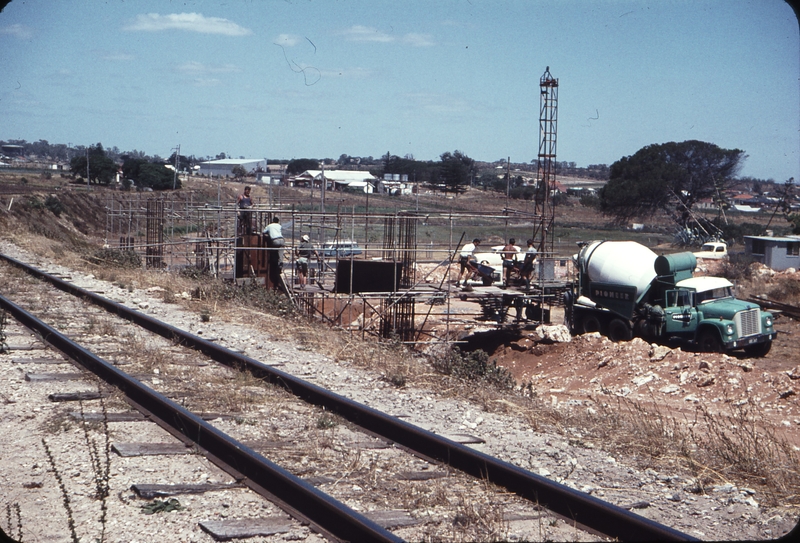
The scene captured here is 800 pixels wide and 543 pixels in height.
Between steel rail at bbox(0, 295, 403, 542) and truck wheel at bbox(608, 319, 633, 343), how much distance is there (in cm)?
1892

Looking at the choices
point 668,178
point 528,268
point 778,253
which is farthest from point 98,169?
point 528,268

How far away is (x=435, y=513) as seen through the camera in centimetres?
573

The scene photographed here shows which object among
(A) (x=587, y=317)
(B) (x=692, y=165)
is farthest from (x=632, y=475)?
(B) (x=692, y=165)

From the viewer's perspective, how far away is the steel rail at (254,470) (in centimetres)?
513

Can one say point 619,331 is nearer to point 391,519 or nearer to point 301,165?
point 391,519

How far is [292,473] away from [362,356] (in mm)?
5756

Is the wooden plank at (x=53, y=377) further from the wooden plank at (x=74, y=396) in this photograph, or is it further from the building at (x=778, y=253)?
the building at (x=778, y=253)

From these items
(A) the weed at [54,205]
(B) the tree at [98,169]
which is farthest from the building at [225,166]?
(A) the weed at [54,205]

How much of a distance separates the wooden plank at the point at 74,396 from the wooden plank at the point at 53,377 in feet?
2.69

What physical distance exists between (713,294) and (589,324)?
426 cm

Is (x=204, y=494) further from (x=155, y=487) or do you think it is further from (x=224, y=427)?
(x=224, y=427)

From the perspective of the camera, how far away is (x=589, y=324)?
88.8ft

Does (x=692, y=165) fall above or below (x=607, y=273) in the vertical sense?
above

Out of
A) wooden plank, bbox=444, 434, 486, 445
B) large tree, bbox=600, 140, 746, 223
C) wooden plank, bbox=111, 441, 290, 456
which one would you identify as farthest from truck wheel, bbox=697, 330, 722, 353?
large tree, bbox=600, 140, 746, 223
